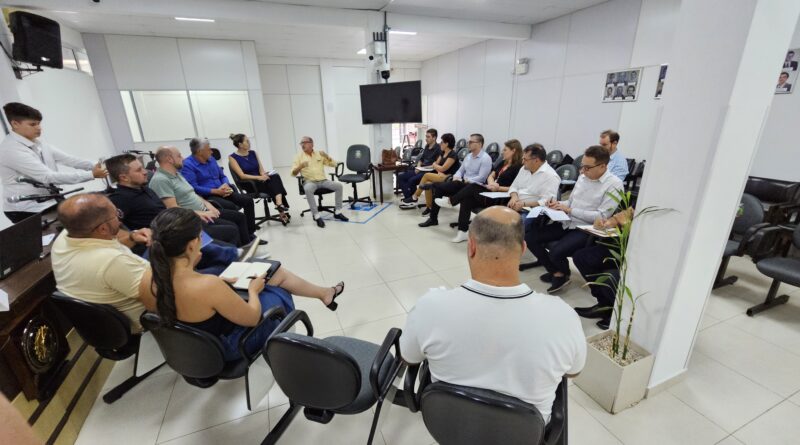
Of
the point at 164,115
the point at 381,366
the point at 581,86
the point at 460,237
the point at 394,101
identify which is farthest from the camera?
the point at 164,115

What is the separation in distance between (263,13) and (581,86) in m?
5.43

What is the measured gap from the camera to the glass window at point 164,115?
690cm

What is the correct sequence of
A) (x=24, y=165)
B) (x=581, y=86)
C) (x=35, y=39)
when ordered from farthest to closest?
1. (x=581, y=86)
2. (x=35, y=39)
3. (x=24, y=165)

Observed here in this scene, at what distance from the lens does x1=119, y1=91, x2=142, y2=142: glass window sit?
6691 millimetres

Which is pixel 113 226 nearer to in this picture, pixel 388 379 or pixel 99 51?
pixel 388 379

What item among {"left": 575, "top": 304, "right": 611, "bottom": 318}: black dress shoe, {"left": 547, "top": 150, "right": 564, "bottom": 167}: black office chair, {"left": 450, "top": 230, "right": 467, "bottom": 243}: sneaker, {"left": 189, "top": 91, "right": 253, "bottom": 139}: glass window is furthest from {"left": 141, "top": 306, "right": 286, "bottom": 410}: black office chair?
{"left": 189, "top": 91, "right": 253, "bottom": 139}: glass window

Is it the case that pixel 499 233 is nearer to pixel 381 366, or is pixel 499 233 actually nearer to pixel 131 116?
pixel 381 366

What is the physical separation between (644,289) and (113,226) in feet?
9.15

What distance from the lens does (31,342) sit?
4.99 ft

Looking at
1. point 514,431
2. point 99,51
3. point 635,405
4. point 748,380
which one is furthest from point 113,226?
point 99,51

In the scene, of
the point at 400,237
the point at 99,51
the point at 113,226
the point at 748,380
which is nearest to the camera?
the point at 113,226

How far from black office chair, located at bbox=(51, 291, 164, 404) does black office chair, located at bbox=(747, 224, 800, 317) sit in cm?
428

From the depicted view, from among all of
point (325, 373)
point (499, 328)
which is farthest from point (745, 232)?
point (325, 373)

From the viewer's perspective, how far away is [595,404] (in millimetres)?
1844
